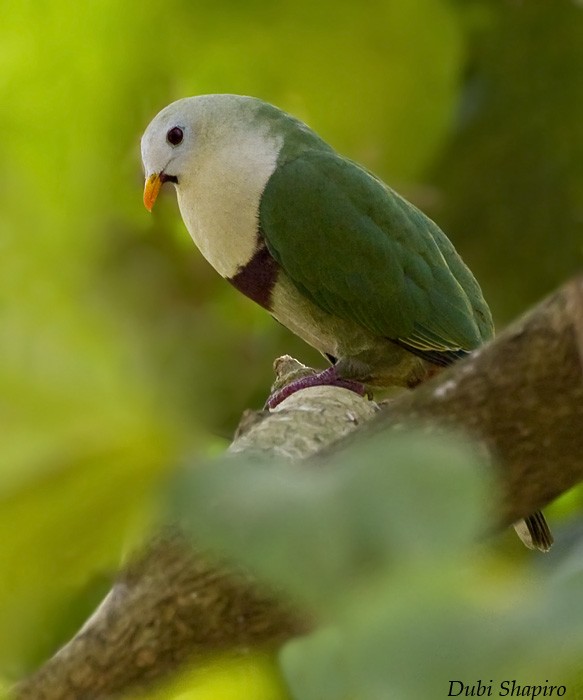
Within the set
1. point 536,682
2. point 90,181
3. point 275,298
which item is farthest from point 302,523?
point 275,298

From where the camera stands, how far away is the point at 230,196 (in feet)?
6.59

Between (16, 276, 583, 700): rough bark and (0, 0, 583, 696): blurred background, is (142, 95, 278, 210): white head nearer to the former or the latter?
(0, 0, 583, 696): blurred background

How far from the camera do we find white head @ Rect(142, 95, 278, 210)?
2023 millimetres

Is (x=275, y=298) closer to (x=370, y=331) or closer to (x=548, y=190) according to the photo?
(x=370, y=331)

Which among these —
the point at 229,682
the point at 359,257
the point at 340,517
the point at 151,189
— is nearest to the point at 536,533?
the point at 359,257

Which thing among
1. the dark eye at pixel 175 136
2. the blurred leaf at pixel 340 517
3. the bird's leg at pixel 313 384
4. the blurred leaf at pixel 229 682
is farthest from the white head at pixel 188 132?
the blurred leaf at pixel 340 517

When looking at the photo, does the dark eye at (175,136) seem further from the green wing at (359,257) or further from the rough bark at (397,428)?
the rough bark at (397,428)

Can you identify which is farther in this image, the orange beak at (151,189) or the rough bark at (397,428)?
the orange beak at (151,189)

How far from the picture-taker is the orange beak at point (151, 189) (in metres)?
1.98

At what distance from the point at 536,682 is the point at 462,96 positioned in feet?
7.33

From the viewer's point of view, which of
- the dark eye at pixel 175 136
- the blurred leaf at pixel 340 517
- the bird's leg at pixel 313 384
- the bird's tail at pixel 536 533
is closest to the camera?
the blurred leaf at pixel 340 517

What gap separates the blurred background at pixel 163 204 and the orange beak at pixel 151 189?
0.16ft

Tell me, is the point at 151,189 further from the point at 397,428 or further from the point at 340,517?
the point at 340,517

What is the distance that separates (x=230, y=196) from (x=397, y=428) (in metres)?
1.34
